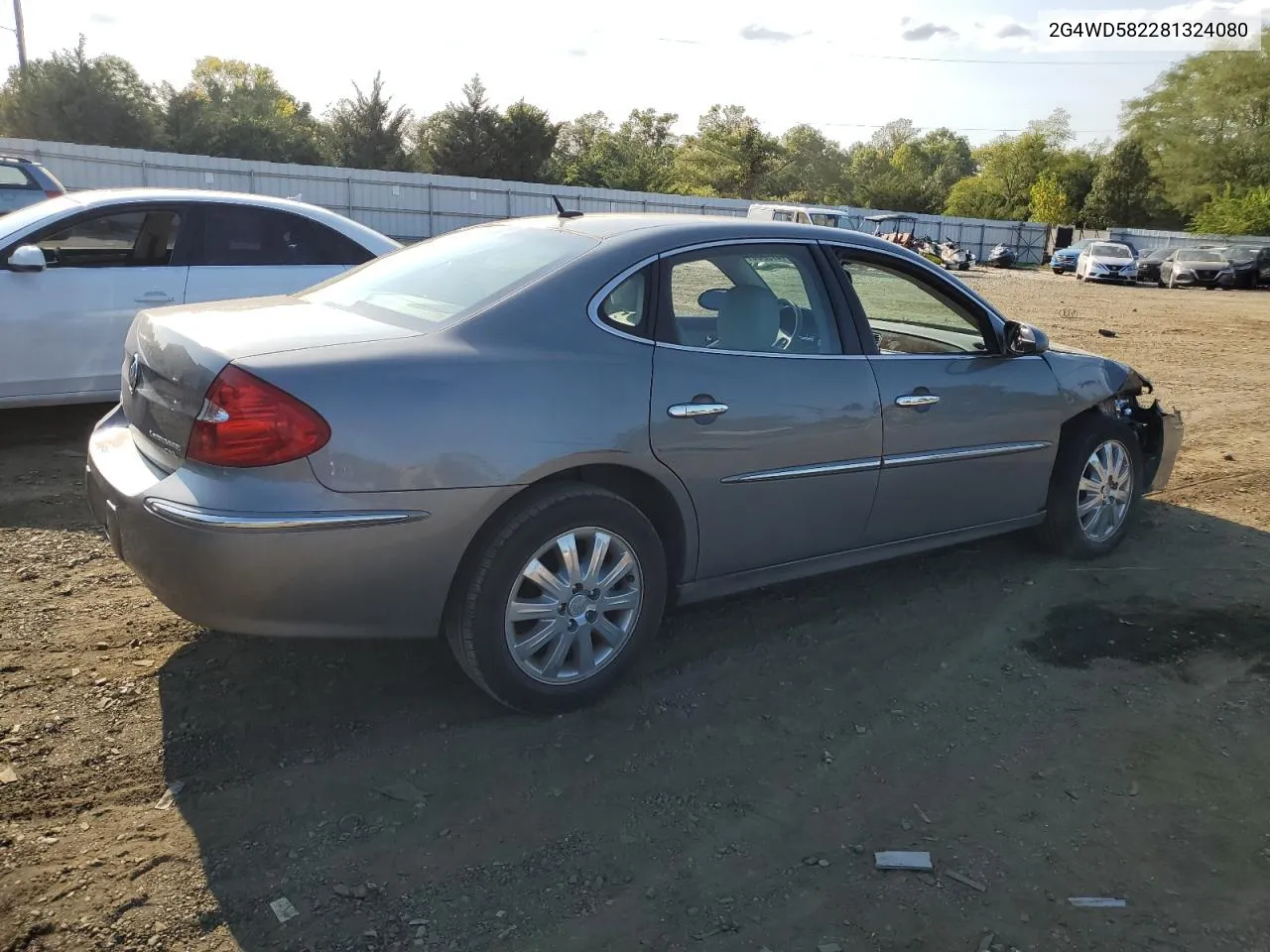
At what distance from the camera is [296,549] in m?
2.94

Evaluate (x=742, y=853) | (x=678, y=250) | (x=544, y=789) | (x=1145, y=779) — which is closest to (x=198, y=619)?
(x=544, y=789)

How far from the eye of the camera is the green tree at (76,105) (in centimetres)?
3991

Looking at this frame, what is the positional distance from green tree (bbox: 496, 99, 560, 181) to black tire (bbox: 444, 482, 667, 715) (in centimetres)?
4829

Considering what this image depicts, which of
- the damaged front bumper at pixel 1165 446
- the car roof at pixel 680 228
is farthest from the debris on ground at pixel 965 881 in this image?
the damaged front bumper at pixel 1165 446

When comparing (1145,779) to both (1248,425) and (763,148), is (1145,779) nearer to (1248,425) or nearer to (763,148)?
(1248,425)

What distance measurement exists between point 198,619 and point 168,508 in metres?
0.33

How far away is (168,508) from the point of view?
3004mm

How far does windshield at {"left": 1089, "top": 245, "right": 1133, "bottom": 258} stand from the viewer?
3612 centimetres

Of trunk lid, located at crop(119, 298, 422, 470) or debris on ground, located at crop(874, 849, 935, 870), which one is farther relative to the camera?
trunk lid, located at crop(119, 298, 422, 470)

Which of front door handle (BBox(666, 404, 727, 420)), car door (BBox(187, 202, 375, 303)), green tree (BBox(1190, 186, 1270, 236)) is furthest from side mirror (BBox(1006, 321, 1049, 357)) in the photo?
green tree (BBox(1190, 186, 1270, 236))

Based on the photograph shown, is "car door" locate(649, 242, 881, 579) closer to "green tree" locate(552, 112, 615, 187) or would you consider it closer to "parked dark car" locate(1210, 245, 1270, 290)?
"parked dark car" locate(1210, 245, 1270, 290)

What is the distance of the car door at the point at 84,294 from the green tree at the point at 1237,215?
57.0 metres

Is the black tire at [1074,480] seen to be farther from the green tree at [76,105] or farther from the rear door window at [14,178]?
the green tree at [76,105]

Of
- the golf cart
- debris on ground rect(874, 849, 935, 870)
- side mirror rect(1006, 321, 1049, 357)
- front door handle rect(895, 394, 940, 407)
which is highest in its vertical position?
the golf cart
